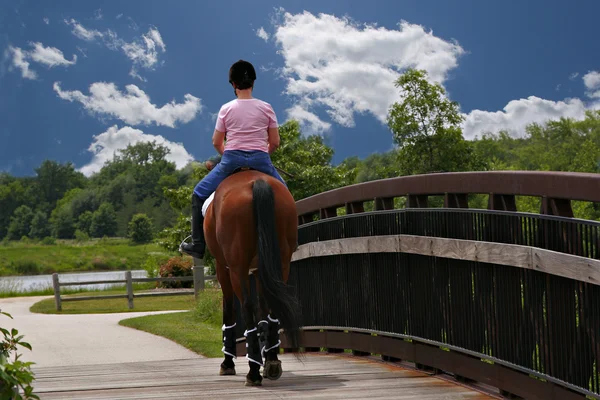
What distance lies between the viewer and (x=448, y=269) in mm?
5898

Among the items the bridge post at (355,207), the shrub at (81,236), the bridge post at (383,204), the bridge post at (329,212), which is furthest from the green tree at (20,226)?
the bridge post at (383,204)

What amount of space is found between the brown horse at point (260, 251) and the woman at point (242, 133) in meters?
0.17

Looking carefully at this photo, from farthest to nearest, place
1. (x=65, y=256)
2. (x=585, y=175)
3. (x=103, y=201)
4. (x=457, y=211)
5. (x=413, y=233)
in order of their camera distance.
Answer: (x=103, y=201), (x=65, y=256), (x=413, y=233), (x=457, y=211), (x=585, y=175)

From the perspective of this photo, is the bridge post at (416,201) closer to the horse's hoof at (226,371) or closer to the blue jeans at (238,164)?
Result: the blue jeans at (238,164)

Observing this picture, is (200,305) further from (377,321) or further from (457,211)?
(457,211)

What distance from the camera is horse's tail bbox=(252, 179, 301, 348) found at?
5.85m

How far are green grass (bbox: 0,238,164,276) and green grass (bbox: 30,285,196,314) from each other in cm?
4395

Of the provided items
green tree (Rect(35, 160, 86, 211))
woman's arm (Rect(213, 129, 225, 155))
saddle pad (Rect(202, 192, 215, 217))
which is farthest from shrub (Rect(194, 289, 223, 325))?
green tree (Rect(35, 160, 86, 211))

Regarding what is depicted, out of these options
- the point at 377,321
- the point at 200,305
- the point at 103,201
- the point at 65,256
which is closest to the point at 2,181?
the point at 103,201

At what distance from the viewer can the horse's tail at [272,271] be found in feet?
19.2

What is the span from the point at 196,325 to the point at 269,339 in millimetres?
12937

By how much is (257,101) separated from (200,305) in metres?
14.8

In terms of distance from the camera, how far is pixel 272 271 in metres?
5.83

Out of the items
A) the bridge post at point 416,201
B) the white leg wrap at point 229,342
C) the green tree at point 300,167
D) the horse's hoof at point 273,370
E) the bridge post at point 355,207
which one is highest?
the green tree at point 300,167
